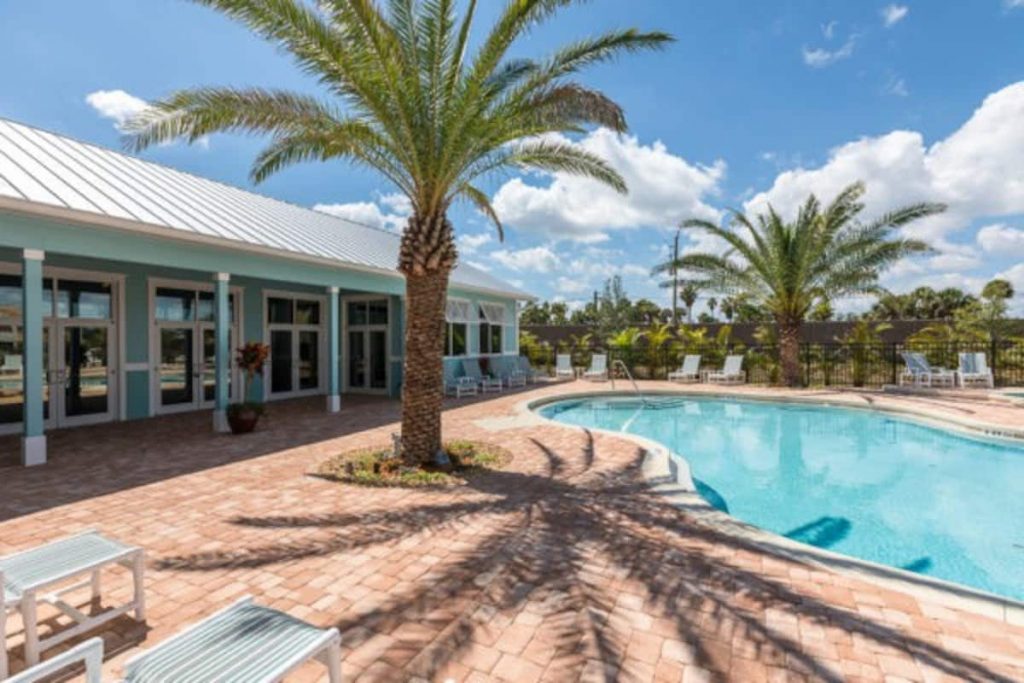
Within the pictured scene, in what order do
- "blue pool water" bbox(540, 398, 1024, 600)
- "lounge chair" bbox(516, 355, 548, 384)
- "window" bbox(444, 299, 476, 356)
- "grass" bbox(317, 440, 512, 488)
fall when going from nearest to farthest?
1. "blue pool water" bbox(540, 398, 1024, 600)
2. "grass" bbox(317, 440, 512, 488)
3. "window" bbox(444, 299, 476, 356)
4. "lounge chair" bbox(516, 355, 548, 384)

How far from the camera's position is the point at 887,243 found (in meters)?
17.2

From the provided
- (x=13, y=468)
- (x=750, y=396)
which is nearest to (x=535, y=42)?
(x=13, y=468)

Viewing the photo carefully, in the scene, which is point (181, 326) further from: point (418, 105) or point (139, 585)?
point (139, 585)

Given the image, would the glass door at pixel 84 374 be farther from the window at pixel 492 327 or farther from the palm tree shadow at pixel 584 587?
the window at pixel 492 327

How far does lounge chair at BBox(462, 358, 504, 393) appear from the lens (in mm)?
18531

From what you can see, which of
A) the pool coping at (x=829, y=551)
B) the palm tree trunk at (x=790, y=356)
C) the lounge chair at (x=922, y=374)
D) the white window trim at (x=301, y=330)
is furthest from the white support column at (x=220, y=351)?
the lounge chair at (x=922, y=374)

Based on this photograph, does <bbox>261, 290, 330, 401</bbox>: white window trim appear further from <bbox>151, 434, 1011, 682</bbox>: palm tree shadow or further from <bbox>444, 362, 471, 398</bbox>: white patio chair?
<bbox>151, 434, 1011, 682</bbox>: palm tree shadow

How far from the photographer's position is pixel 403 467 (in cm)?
766

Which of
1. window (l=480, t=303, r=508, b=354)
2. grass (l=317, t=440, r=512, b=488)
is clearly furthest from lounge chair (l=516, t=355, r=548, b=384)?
grass (l=317, t=440, r=512, b=488)

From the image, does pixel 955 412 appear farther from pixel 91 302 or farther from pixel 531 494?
pixel 91 302

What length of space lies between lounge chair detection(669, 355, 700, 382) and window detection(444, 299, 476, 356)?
908 centimetres

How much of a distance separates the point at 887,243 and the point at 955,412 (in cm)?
712

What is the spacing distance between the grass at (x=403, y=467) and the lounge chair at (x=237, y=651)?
4221 millimetres

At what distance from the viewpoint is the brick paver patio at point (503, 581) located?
313 centimetres
